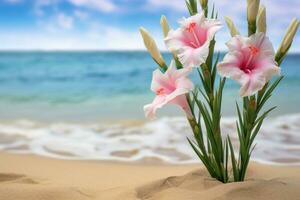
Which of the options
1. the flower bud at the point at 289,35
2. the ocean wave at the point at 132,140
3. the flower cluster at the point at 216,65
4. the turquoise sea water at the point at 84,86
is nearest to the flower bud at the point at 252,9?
the flower cluster at the point at 216,65

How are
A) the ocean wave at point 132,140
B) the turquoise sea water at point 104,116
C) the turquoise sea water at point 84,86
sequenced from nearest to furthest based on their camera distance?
the ocean wave at point 132,140, the turquoise sea water at point 104,116, the turquoise sea water at point 84,86

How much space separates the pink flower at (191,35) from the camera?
1.44 meters

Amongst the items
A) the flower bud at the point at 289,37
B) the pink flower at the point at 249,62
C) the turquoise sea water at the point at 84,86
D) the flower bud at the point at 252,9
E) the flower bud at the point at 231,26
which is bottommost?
the pink flower at the point at 249,62

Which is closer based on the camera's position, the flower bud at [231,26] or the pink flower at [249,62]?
the pink flower at [249,62]

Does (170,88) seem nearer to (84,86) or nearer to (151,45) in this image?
(151,45)

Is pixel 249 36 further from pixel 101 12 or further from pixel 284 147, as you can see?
pixel 101 12

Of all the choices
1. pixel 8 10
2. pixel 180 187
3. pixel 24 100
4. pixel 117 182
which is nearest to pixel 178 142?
pixel 117 182

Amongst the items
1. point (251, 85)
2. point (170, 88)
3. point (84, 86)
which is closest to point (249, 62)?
point (251, 85)

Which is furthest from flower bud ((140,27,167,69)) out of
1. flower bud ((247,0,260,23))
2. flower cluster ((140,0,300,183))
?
flower bud ((247,0,260,23))

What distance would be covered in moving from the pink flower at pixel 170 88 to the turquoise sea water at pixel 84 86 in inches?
122

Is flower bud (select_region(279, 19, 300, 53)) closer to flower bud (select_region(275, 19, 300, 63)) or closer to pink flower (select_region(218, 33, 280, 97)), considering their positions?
flower bud (select_region(275, 19, 300, 63))

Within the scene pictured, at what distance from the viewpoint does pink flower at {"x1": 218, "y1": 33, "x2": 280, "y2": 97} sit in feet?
4.50

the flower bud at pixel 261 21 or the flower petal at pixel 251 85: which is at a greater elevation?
the flower bud at pixel 261 21

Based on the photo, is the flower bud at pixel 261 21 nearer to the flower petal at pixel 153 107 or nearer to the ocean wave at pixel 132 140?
the flower petal at pixel 153 107
